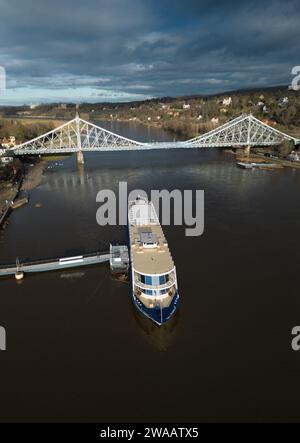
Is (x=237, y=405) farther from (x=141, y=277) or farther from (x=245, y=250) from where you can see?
(x=245, y=250)

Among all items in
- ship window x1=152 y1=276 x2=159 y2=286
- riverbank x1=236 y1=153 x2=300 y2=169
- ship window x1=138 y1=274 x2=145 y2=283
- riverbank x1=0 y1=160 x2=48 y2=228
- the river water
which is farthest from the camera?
riverbank x1=236 y1=153 x2=300 y2=169

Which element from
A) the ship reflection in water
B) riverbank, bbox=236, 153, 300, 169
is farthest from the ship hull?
riverbank, bbox=236, 153, 300, 169

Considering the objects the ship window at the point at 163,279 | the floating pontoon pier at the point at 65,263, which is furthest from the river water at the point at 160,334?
the ship window at the point at 163,279

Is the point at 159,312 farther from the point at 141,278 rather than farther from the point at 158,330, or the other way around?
the point at 141,278

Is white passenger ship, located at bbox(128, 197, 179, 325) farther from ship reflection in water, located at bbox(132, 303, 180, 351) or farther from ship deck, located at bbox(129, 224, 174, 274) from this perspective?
ship reflection in water, located at bbox(132, 303, 180, 351)

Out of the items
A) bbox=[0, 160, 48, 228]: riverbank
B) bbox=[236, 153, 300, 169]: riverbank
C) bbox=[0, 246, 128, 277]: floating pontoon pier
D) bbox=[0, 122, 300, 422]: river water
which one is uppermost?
bbox=[236, 153, 300, 169]: riverbank

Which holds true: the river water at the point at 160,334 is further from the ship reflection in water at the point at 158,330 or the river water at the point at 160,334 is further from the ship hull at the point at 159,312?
the ship hull at the point at 159,312

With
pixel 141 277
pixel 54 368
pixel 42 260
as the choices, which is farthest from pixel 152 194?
pixel 54 368
